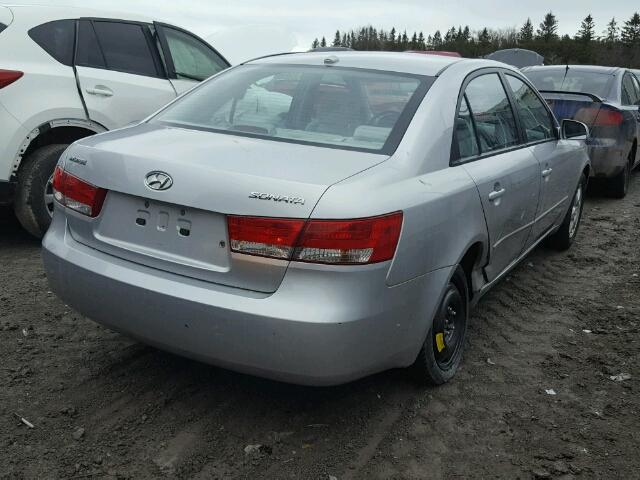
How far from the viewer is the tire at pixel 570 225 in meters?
5.59

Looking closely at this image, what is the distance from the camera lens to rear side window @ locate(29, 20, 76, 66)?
16.7 feet

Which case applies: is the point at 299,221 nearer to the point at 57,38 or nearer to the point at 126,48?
the point at 57,38

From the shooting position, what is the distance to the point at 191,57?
21.0ft

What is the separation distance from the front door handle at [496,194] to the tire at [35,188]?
3.30 metres

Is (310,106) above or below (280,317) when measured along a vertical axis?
above

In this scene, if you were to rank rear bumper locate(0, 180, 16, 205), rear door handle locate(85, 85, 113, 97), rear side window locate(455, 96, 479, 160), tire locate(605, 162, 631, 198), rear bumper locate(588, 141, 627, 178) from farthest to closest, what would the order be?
tire locate(605, 162, 631, 198)
rear bumper locate(588, 141, 627, 178)
rear door handle locate(85, 85, 113, 97)
rear bumper locate(0, 180, 16, 205)
rear side window locate(455, 96, 479, 160)

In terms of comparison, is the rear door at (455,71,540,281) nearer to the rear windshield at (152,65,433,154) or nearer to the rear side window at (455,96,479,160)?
the rear side window at (455,96,479,160)

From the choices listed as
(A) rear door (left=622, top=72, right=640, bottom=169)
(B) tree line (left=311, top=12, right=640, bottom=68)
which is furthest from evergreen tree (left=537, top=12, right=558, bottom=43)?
(A) rear door (left=622, top=72, right=640, bottom=169)

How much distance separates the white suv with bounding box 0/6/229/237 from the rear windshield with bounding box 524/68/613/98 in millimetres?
5048

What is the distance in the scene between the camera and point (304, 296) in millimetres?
2430

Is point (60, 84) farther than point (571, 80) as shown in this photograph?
No

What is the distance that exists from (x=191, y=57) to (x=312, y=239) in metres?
4.52

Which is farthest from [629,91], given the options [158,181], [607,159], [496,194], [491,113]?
[158,181]

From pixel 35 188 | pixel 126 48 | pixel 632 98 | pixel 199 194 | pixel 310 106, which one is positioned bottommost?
pixel 35 188
